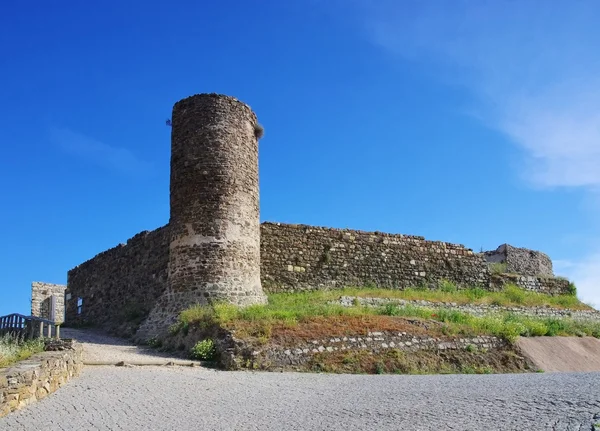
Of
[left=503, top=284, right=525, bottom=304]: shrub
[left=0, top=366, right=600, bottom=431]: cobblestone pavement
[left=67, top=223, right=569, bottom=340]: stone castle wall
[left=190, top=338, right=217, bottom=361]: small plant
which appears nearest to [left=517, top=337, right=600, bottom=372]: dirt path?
[left=0, top=366, right=600, bottom=431]: cobblestone pavement

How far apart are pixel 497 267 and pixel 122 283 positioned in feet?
55.4

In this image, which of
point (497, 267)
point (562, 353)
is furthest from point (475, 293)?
point (562, 353)

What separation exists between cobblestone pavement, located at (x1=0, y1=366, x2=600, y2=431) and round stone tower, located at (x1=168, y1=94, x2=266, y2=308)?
20.1 ft

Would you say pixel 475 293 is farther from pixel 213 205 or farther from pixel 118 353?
pixel 118 353

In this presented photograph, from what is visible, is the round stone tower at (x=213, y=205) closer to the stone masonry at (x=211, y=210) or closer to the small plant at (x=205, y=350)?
the stone masonry at (x=211, y=210)

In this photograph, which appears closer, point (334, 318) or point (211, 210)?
point (334, 318)

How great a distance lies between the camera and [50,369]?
440 inches

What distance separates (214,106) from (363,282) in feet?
29.7

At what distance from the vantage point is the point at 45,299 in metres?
36.1

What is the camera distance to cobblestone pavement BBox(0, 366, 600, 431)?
870 cm

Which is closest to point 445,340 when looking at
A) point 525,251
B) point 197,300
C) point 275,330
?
point 275,330

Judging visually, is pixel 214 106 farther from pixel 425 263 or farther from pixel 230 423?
pixel 230 423

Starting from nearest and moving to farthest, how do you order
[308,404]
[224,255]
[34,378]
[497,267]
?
[308,404]
[34,378]
[224,255]
[497,267]

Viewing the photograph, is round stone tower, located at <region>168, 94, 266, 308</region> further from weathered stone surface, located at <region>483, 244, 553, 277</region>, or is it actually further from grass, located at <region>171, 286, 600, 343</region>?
weathered stone surface, located at <region>483, 244, 553, 277</region>
